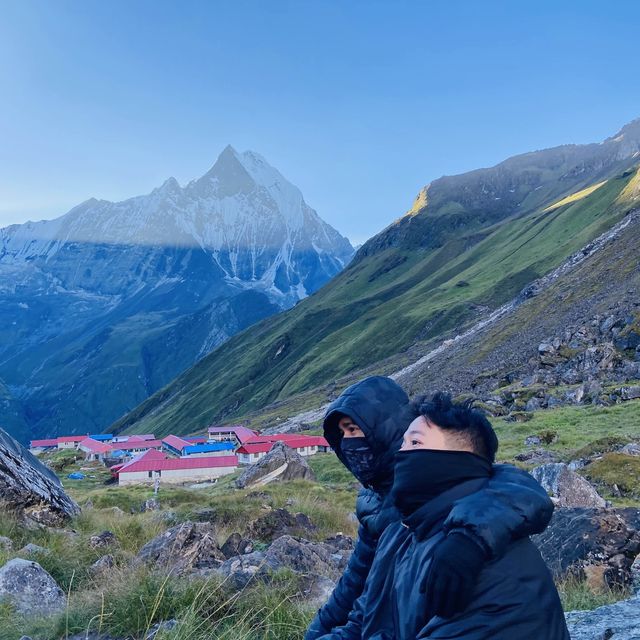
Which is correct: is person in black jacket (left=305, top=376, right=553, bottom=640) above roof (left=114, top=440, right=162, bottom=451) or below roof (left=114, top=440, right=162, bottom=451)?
above

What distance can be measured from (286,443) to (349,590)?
51.7m

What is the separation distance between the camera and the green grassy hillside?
117 m

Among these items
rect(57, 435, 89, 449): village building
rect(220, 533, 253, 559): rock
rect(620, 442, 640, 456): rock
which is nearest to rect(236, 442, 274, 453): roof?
rect(620, 442, 640, 456): rock

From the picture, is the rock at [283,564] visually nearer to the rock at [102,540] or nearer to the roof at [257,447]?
the rock at [102,540]

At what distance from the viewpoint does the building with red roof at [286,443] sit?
2133 inches

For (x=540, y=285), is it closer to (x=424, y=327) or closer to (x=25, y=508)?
(x=424, y=327)

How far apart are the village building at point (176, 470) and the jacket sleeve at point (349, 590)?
51.5m

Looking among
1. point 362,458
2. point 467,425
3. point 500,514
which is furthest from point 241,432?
point 500,514

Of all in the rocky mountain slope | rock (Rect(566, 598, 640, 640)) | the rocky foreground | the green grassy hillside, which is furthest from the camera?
the green grassy hillside

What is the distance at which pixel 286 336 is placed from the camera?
164 meters

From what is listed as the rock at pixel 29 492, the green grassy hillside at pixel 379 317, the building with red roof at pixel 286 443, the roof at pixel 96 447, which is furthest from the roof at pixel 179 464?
the green grassy hillside at pixel 379 317

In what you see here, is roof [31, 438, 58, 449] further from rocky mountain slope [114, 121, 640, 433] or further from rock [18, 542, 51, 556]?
rock [18, 542, 51, 556]

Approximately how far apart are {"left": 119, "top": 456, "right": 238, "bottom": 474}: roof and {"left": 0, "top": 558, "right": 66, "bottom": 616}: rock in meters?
50.7

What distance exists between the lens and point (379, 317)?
461ft
